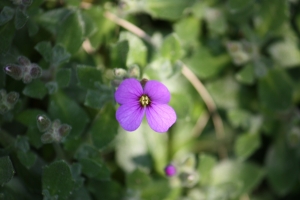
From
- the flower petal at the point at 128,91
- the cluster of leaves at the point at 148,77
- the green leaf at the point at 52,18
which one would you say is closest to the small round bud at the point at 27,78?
the cluster of leaves at the point at 148,77

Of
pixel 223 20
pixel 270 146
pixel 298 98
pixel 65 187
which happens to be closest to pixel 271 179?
pixel 270 146

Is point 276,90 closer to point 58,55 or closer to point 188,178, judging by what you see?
point 188,178

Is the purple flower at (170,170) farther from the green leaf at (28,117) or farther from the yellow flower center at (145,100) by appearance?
the green leaf at (28,117)

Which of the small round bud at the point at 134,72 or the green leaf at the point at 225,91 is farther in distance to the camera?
the green leaf at the point at 225,91

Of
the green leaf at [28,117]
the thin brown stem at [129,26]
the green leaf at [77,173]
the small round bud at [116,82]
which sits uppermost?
the thin brown stem at [129,26]

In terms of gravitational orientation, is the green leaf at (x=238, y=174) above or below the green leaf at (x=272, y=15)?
below

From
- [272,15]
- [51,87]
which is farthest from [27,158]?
[272,15]

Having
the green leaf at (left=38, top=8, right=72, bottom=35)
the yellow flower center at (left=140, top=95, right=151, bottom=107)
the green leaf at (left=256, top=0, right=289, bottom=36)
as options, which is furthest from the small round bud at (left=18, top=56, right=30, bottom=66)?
the green leaf at (left=256, top=0, right=289, bottom=36)
